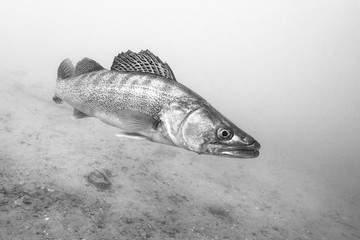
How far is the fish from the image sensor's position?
254 centimetres

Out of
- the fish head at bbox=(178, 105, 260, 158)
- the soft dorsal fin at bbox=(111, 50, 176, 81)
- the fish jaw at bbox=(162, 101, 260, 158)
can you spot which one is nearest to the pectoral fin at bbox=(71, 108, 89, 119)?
the soft dorsal fin at bbox=(111, 50, 176, 81)

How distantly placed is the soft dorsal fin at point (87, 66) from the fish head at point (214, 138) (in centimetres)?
165

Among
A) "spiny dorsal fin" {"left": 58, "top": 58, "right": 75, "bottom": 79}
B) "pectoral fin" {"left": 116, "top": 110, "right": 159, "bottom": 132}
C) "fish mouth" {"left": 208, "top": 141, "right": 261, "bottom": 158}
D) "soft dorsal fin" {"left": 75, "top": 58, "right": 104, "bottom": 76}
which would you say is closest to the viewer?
"fish mouth" {"left": 208, "top": 141, "right": 261, "bottom": 158}

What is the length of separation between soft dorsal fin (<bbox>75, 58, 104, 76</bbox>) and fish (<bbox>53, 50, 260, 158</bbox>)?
0.43ft

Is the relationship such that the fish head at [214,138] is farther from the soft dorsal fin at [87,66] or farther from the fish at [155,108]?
the soft dorsal fin at [87,66]

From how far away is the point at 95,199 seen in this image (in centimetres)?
589

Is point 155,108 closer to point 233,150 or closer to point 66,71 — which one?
point 233,150

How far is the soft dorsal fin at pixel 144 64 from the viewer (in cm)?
290

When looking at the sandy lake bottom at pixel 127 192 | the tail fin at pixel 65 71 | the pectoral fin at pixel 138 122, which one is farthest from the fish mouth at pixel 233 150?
the sandy lake bottom at pixel 127 192

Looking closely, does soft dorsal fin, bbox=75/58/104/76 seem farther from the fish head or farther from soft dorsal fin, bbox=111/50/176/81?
the fish head

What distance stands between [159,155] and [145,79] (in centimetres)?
847

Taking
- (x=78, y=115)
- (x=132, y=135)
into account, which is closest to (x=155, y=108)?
(x=132, y=135)

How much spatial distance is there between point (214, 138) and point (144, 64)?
1273 millimetres

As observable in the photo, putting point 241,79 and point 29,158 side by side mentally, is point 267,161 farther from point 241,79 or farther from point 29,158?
point 241,79
